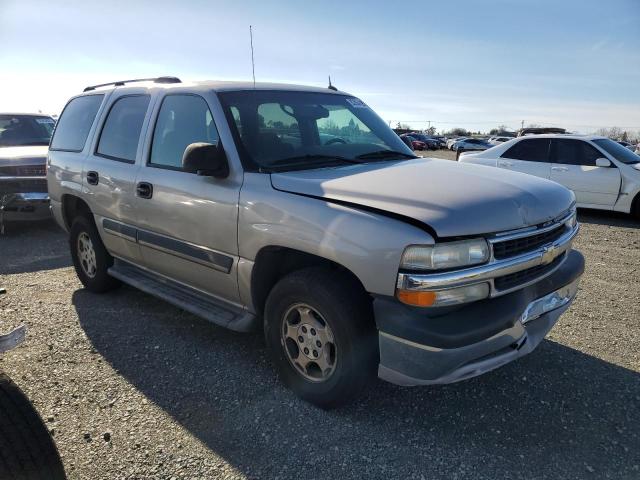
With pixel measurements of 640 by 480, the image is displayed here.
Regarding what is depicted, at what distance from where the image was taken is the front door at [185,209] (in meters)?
3.21

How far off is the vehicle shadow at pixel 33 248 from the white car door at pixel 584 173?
28.2 ft

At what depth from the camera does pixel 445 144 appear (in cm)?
5197

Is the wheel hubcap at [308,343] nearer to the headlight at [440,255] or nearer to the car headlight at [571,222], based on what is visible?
the headlight at [440,255]

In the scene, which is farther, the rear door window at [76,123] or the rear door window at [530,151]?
the rear door window at [530,151]

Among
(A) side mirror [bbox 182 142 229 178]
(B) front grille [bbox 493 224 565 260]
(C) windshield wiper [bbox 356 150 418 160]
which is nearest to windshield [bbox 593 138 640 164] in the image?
(C) windshield wiper [bbox 356 150 418 160]

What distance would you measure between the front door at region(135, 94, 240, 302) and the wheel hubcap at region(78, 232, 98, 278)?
3.62ft

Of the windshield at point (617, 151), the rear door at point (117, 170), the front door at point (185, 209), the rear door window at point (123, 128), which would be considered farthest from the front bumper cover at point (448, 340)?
the windshield at point (617, 151)

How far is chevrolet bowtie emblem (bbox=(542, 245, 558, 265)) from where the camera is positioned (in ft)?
9.01

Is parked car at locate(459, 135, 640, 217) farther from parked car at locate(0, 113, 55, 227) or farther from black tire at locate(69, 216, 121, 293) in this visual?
parked car at locate(0, 113, 55, 227)

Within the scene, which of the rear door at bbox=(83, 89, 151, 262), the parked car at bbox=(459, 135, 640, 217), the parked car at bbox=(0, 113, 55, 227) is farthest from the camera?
the parked car at bbox=(459, 135, 640, 217)

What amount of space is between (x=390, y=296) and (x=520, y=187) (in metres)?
1.09

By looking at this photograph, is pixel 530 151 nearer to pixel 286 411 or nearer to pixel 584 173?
pixel 584 173

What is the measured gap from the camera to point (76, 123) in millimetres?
4965

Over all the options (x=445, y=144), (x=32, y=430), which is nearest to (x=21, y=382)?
(x=32, y=430)
